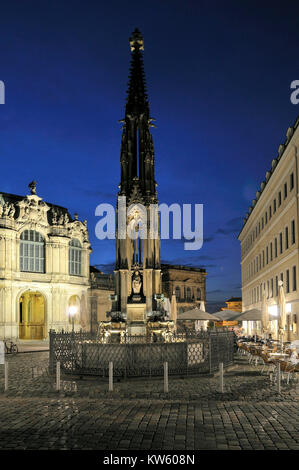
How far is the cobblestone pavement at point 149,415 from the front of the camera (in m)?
8.55

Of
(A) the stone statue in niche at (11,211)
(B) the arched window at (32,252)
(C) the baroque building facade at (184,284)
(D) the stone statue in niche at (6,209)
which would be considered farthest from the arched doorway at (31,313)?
(C) the baroque building facade at (184,284)

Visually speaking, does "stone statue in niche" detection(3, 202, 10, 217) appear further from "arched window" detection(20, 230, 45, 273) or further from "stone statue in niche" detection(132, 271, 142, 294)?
"stone statue in niche" detection(132, 271, 142, 294)

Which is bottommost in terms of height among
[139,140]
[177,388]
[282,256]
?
[177,388]

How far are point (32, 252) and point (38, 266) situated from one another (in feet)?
4.66

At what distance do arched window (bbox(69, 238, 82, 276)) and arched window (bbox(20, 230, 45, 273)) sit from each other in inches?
136

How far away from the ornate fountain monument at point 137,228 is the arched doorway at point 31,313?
24.9 metres

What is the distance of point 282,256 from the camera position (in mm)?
38812

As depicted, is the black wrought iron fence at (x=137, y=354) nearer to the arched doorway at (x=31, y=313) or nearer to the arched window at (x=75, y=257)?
the arched doorway at (x=31, y=313)

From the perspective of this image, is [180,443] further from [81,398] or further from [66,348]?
[66,348]

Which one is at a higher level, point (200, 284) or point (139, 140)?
point (139, 140)

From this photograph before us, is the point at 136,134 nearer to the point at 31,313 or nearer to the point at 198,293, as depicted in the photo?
A: the point at 31,313

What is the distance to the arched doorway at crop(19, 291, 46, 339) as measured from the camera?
47.7 meters
